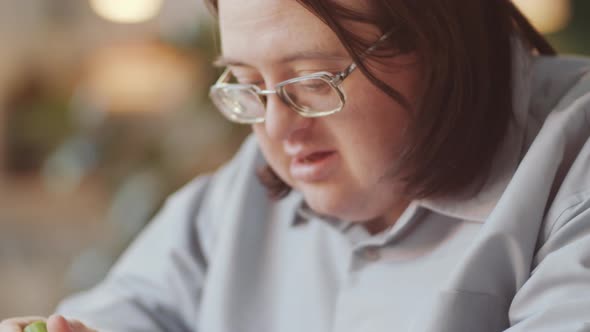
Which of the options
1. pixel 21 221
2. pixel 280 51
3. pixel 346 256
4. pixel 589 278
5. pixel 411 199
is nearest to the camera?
pixel 589 278

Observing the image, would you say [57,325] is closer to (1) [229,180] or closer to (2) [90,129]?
(1) [229,180]

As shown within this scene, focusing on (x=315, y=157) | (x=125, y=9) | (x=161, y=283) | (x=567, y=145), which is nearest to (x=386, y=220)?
(x=315, y=157)

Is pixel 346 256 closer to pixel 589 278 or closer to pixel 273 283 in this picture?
pixel 273 283

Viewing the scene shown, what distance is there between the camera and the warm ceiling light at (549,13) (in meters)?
2.20

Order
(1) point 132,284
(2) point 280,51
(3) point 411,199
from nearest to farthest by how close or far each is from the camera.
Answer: (2) point 280,51 < (3) point 411,199 < (1) point 132,284

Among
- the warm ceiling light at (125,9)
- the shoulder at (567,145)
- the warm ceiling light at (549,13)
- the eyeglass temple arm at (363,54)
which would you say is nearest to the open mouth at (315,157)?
the eyeglass temple arm at (363,54)

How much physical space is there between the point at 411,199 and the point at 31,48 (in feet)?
10.2

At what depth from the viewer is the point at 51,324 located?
2.70 feet

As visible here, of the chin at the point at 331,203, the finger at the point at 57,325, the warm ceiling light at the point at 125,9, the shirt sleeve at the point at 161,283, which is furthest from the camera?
the warm ceiling light at the point at 125,9

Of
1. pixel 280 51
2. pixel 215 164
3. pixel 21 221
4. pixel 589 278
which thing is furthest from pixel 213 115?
pixel 589 278

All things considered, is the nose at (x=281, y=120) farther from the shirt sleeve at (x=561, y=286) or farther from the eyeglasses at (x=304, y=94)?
the shirt sleeve at (x=561, y=286)

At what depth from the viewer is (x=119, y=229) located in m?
2.45

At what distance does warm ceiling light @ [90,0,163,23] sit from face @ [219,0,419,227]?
8.18 feet

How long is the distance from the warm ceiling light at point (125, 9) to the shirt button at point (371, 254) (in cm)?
254
